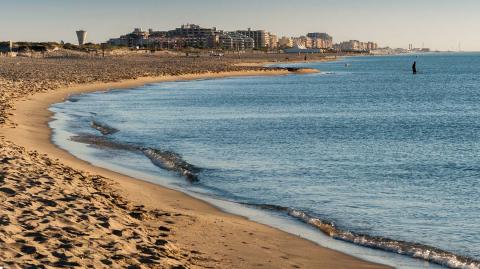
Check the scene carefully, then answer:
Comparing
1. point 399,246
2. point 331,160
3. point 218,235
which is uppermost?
point 218,235

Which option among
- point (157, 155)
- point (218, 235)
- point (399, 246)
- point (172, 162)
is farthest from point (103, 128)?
point (399, 246)

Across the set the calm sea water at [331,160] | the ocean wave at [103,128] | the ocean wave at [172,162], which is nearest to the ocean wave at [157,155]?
the ocean wave at [172,162]

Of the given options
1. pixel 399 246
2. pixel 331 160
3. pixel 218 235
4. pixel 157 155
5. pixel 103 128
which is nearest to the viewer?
pixel 399 246

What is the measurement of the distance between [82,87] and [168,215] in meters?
47.4

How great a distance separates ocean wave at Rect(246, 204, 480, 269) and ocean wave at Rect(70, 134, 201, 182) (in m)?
5.83

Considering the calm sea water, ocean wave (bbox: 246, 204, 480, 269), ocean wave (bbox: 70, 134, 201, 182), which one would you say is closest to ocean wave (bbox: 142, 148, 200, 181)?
ocean wave (bbox: 70, 134, 201, 182)

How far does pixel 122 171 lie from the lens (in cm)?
1848

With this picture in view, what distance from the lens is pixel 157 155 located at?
2188 cm

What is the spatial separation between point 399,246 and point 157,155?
12056 millimetres

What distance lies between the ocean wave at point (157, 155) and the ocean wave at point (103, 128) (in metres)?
1.85

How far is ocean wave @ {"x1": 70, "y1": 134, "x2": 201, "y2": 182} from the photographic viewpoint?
62.6ft

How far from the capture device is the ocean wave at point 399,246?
1050 cm

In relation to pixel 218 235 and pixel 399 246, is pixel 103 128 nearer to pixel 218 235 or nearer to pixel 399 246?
pixel 218 235

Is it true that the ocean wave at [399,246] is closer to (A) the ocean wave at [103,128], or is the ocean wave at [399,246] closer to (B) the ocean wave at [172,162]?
(B) the ocean wave at [172,162]
